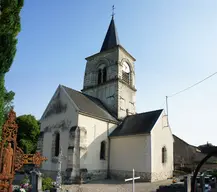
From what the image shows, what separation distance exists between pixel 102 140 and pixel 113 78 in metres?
7.13

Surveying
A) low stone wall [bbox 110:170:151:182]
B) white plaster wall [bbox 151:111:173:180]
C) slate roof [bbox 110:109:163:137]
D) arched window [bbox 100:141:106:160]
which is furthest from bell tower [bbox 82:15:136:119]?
low stone wall [bbox 110:170:151:182]

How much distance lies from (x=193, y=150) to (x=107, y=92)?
45.9 ft

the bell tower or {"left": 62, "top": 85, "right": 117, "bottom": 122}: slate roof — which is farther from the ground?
the bell tower

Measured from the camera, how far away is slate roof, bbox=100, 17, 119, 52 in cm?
2620

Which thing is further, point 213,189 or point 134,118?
point 134,118

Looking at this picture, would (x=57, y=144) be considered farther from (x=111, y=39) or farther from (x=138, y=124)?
(x=111, y=39)

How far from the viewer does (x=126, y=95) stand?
24.0m

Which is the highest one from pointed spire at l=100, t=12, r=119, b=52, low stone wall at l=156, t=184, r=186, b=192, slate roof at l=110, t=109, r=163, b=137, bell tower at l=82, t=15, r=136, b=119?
pointed spire at l=100, t=12, r=119, b=52

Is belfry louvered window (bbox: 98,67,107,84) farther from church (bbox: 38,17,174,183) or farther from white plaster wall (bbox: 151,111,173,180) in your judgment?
white plaster wall (bbox: 151,111,173,180)

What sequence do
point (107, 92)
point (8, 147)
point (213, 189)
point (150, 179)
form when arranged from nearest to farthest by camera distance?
1. point (8, 147)
2. point (213, 189)
3. point (150, 179)
4. point (107, 92)

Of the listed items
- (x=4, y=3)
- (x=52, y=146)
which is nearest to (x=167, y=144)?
(x=52, y=146)

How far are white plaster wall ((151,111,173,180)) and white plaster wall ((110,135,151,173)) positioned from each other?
55 centimetres

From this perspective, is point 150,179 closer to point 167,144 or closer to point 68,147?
point 167,144

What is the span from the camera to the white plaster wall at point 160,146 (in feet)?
57.5
